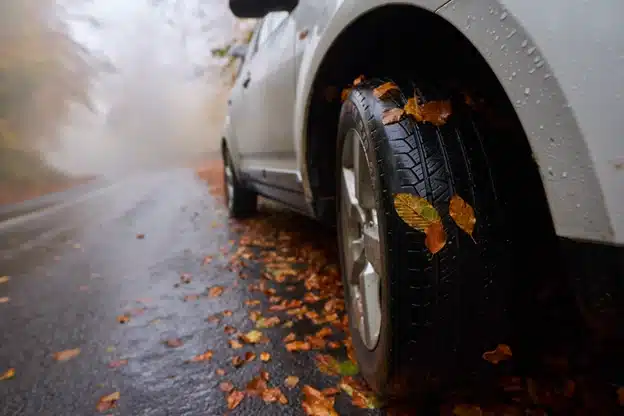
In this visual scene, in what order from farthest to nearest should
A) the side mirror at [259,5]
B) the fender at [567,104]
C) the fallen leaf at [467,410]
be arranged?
the side mirror at [259,5], the fallen leaf at [467,410], the fender at [567,104]

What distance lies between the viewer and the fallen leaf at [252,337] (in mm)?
2041

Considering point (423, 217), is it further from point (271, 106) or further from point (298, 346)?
point (271, 106)

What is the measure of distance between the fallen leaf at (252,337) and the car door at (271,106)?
770 mm

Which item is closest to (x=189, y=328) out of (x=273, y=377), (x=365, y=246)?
(x=273, y=377)

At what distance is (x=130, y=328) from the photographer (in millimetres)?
2334

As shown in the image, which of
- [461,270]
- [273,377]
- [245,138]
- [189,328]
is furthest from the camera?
[245,138]

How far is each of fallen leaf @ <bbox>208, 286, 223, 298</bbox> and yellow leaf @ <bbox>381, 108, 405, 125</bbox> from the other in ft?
6.04

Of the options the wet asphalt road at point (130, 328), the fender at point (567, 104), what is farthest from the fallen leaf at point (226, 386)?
the fender at point (567, 104)

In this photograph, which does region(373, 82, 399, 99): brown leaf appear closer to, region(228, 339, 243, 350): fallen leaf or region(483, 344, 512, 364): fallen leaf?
region(483, 344, 512, 364): fallen leaf

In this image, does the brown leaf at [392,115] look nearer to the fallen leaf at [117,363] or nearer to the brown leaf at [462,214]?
the brown leaf at [462,214]

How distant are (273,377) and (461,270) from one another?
94 centimetres

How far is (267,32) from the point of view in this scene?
3.35m

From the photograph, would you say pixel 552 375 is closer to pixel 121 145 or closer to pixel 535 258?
pixel 535 258

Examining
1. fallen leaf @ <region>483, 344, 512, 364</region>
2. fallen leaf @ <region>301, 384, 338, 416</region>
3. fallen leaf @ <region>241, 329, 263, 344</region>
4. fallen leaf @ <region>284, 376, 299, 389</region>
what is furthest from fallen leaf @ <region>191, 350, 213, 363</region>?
fallen leaf @ <region>483, 344, 512, 364</region>
